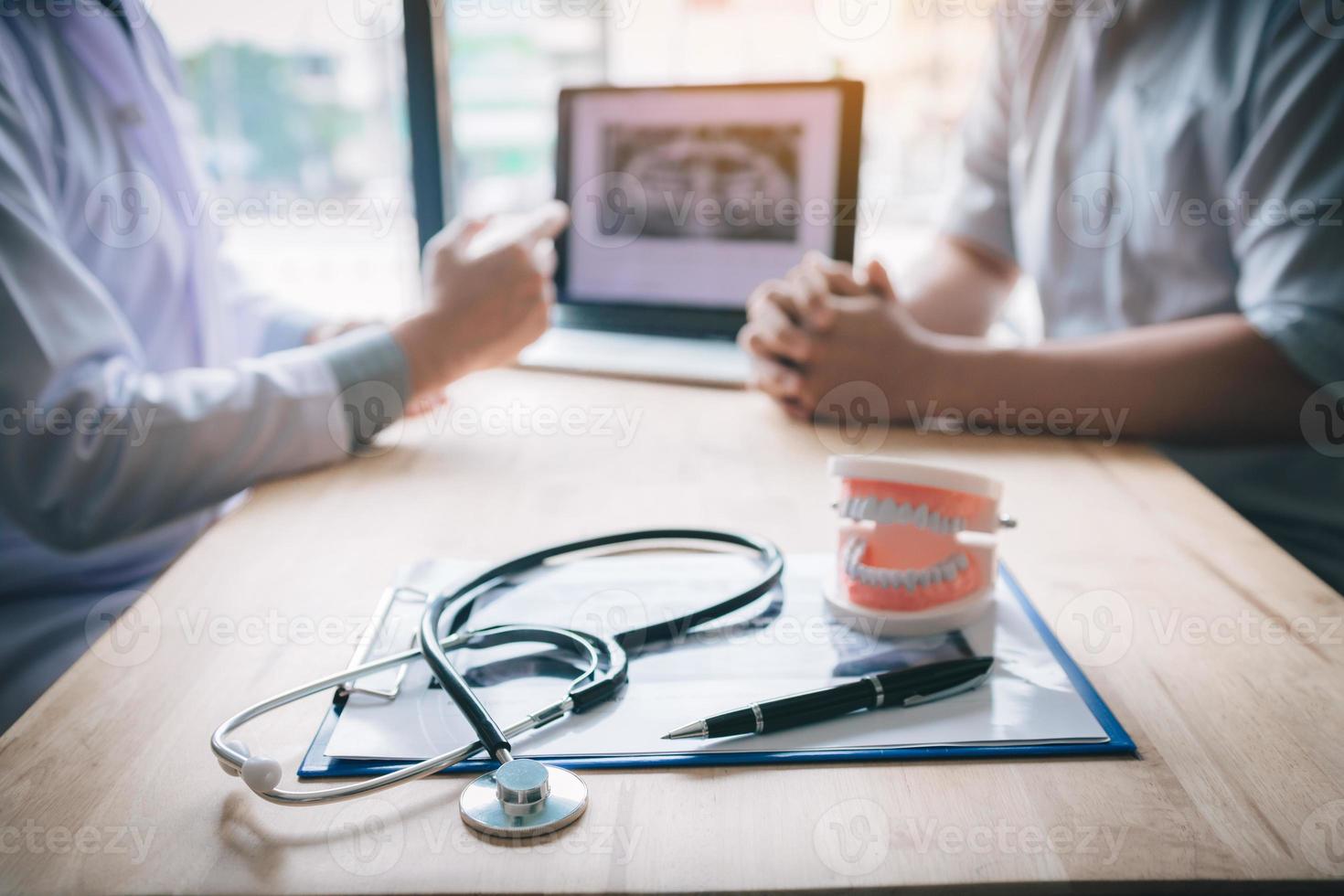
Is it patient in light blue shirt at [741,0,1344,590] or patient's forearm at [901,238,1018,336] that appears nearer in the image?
patient in light blue shirt at [741,0,1344,590]

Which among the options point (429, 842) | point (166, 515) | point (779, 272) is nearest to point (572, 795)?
point (429, 842)

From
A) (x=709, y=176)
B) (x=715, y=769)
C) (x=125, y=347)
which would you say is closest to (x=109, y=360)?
(x=125, y=347)

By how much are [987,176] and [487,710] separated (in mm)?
1163

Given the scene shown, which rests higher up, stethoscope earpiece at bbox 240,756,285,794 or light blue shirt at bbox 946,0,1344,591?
light blue shirt at bbox 946,0,1344,591

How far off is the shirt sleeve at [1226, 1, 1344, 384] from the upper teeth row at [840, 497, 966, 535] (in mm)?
540

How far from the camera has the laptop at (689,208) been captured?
1.13 m

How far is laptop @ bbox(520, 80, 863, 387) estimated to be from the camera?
113 centimetres

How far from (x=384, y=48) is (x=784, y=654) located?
1.41m

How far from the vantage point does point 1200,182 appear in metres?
0.97

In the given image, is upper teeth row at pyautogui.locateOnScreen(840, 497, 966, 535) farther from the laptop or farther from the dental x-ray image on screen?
the dental x-ray image on screen

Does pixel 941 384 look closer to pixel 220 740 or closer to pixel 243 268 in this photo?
pixel 220 740

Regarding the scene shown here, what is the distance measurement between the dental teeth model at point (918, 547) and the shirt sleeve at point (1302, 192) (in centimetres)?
52

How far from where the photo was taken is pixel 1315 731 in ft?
1.40

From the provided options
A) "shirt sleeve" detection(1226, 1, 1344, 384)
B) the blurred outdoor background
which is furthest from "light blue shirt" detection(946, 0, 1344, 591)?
the blurred outdoor background
